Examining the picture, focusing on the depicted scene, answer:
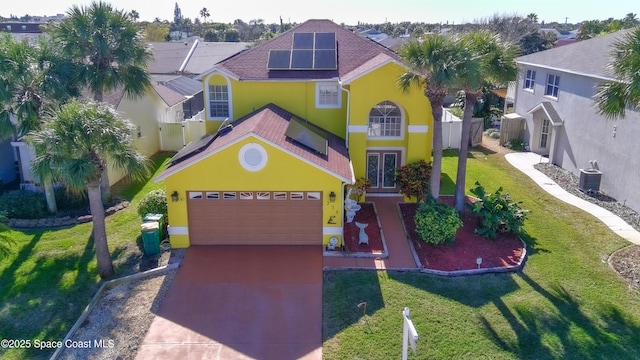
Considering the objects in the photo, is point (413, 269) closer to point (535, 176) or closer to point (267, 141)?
point (267, 141)

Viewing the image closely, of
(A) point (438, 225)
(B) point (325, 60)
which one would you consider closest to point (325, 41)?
(B) point (325, 60)

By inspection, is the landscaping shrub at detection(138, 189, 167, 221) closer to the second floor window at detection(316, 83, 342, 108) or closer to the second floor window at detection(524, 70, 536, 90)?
the second floor window at detection(316, 83, 342, 108)

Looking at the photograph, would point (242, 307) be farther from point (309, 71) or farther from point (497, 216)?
point (309, 71)

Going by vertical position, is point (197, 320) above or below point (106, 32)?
below

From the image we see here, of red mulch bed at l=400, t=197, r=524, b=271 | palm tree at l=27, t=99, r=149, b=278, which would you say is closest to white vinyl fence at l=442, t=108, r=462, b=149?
red mulch bed at l=400, t=197, r=524, b=271

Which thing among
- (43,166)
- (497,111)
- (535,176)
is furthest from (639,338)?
(497,111)

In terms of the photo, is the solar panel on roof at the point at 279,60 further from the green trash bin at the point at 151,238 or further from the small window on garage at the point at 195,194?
the green trash bin at the point at 151,238
